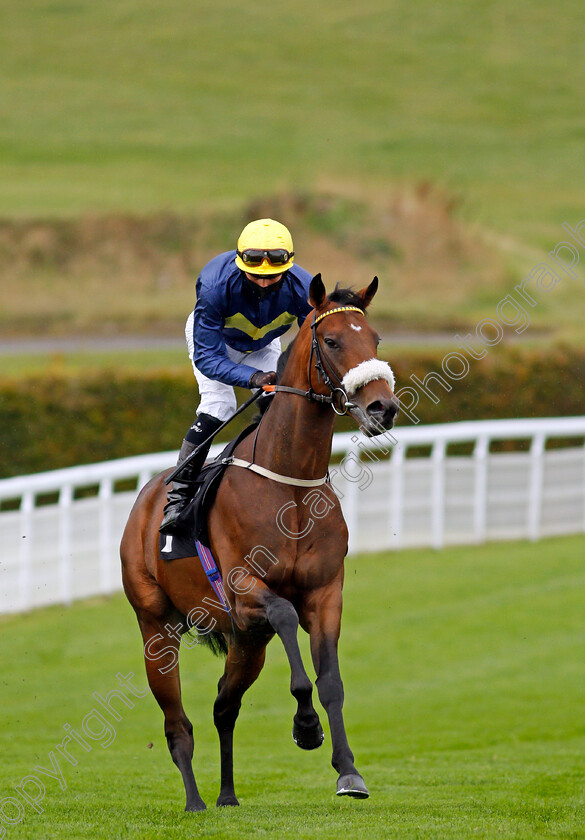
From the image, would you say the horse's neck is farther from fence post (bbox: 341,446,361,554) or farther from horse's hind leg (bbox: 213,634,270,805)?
fence post (bbox: 341,446,361,554)

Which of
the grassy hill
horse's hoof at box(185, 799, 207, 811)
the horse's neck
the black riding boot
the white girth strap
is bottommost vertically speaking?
the grassy hill

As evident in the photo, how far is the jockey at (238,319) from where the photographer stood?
15.6ft

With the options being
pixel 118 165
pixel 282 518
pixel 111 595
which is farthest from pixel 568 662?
pixel 118 165

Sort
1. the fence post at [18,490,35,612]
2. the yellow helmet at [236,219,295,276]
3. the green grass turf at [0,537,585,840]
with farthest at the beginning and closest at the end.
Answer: the fence post at [18,490,35,612] < the green grass turf at [0,537,585,840] < the yellow helmet at [236,219,295,276]

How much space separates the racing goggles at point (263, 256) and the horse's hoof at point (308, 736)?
1.74 m

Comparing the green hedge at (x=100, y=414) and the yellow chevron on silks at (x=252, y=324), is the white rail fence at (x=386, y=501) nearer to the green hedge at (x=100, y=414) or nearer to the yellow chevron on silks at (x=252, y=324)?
the green hedge at (x=100, y=414)

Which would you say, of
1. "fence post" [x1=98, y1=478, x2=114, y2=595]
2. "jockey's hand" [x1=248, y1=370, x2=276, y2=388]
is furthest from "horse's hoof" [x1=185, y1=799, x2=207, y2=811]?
"fence post" [x1=98, y1=478, x2=114, y2=595]

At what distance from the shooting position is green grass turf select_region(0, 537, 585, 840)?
4.89 meters

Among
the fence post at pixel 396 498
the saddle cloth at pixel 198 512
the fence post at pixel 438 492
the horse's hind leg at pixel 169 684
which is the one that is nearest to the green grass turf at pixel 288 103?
the fence post at pixel 438 492

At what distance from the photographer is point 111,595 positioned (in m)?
10.1

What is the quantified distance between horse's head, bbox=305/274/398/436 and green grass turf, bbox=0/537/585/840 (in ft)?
5.06

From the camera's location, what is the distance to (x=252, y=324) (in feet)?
16.5

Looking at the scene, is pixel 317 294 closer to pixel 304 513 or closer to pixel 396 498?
pixel 304 513

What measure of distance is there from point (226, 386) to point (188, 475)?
1.38 ft
